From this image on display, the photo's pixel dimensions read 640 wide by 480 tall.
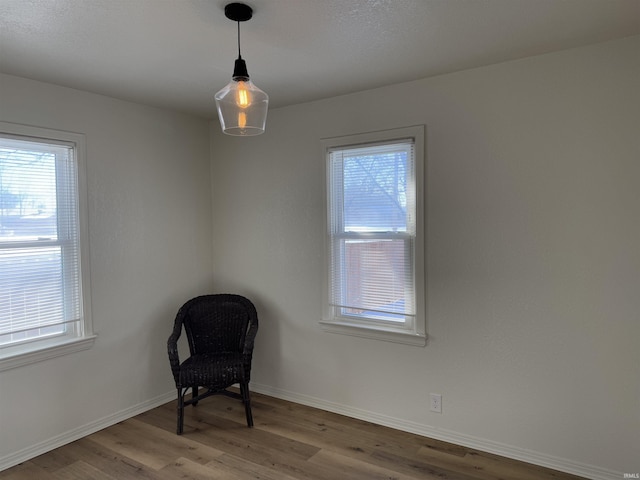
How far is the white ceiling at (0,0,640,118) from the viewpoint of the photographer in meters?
1.88

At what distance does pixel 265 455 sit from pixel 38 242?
1992mm

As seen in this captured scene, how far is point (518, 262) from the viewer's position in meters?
2.60

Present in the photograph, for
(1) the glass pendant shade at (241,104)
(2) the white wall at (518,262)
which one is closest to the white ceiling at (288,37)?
(2) the white wall at (518,262)

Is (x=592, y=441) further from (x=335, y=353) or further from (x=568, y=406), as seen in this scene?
(x=335, y=353)

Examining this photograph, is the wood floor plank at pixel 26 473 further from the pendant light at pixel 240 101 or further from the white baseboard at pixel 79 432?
the pendant light at pixel 240 101

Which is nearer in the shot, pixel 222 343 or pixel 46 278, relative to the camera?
pixel 46 278

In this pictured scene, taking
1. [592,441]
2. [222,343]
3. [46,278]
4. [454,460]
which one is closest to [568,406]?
[592,441]

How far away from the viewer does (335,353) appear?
3.34m

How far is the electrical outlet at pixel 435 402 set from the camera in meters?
2.91

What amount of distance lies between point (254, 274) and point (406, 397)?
5.15ft

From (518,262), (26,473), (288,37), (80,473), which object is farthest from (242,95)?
(26,473)

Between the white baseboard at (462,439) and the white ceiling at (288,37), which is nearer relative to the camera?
the white ceiling at (288,37)

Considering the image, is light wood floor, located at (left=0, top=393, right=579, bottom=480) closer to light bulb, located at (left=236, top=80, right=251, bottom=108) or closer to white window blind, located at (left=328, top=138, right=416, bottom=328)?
white window blind, located at (left=328, top=138, right=416, bottom=328)

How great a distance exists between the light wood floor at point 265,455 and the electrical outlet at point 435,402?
20 centimetres
